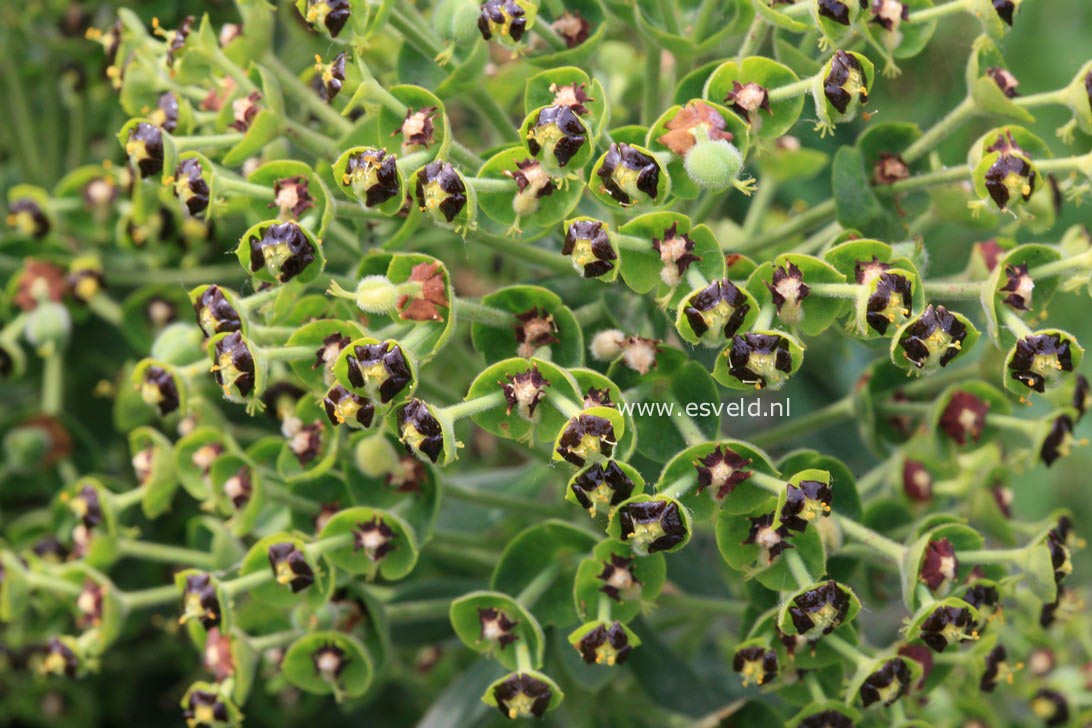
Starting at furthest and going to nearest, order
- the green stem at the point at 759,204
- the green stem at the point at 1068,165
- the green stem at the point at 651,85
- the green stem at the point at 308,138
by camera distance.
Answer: the green stem at the point at 759,204, the green stem at the point at 651,85, the green stem at the point at 308,138, the green stem at the point at 1068,165

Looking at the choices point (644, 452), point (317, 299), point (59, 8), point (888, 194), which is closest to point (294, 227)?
point (317, 299)

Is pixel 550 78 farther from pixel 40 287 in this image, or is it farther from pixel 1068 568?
pixel 40 287

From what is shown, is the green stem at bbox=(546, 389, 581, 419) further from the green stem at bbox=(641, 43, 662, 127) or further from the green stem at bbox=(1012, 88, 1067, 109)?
the green stem at bbox=(1012, 88, 1067, 109)

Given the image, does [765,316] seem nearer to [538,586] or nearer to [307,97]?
[538,586]

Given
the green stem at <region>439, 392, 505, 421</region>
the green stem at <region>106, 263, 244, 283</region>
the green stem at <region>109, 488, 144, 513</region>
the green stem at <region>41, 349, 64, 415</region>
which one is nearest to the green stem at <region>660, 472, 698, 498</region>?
the green stem at <region>439, 392, 505, 421</region>

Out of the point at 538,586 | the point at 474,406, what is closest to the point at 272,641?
the point at 538,586

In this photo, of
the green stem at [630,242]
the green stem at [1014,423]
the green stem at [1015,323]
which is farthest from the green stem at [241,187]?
the green stem at [1014,423]

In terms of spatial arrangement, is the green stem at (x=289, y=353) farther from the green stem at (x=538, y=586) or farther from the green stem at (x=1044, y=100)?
the green stem at (x=1044, y=100)
